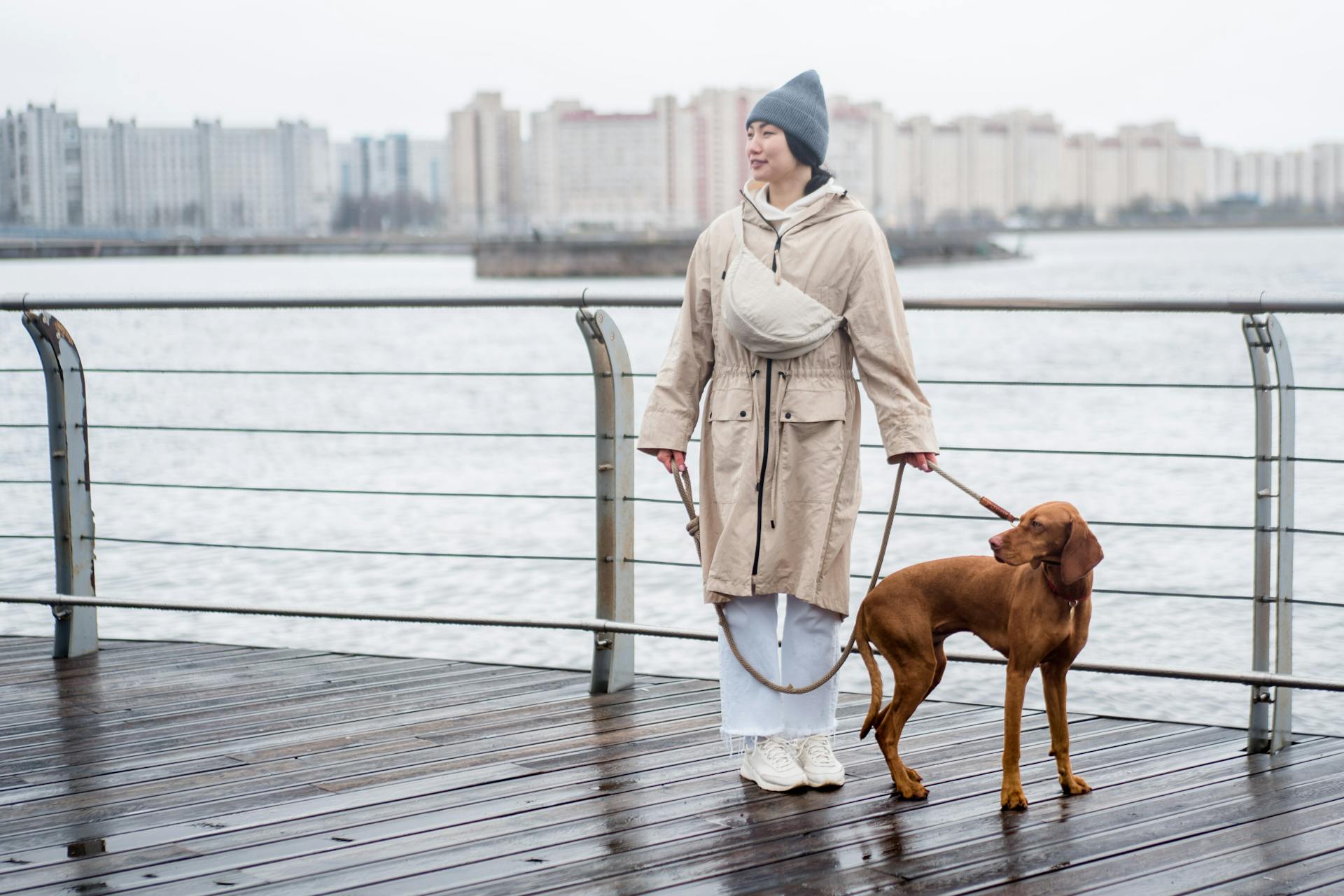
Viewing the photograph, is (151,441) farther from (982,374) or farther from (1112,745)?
(1112,745)

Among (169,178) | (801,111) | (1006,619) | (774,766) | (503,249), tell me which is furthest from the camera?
(169,178)

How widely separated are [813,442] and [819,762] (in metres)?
0.70

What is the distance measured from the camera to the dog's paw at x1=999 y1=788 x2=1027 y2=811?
3.01 m

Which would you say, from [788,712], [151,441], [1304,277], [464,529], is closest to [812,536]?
[788,712]

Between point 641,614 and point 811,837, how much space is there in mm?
8509

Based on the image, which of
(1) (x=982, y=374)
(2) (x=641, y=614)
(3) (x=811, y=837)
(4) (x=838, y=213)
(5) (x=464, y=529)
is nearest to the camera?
(3) (x=811, y=837)

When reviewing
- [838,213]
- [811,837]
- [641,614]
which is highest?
[838,213]

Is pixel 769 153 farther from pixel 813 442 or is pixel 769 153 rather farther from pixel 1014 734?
pixel 1014 734

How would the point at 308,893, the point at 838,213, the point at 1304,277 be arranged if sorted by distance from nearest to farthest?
the point at 308,893 → the point at 838,213 → the point at 1304,277

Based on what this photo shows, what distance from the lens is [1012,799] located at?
301cm

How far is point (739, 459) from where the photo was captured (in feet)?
10.2

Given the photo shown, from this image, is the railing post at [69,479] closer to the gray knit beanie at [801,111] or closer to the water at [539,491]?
the water at [539,491]

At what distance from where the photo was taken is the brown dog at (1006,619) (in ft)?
9.39

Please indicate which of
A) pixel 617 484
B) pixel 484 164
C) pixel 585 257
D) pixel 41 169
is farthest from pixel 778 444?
pixel 484 164
